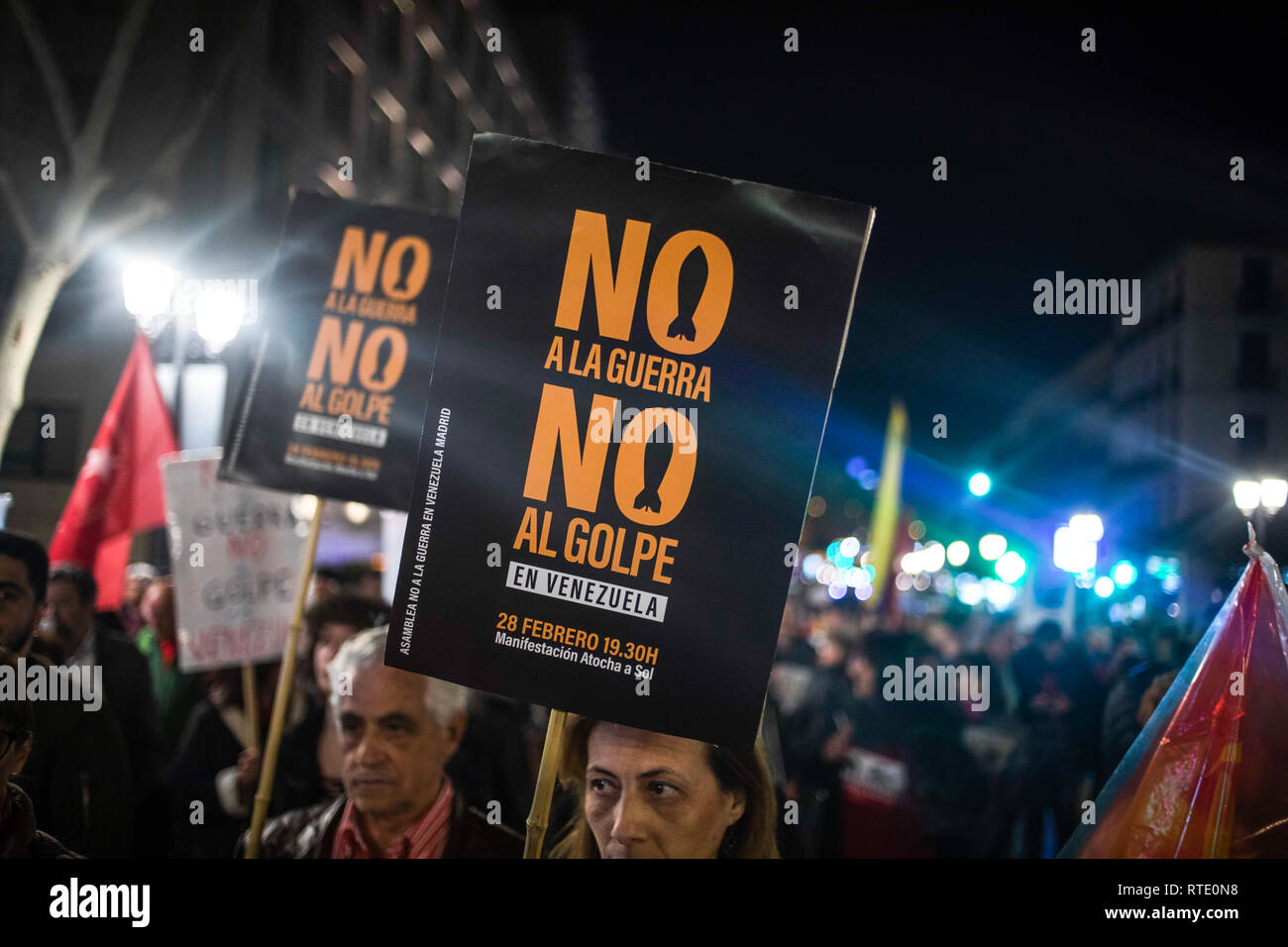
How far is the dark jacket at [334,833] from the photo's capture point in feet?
11.1

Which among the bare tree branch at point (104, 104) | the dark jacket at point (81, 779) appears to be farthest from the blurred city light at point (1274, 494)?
the bare tree branch at point (104, 104)

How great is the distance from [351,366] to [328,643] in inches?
55.8

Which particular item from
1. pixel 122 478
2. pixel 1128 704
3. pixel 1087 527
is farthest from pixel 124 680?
pixel 1087 527

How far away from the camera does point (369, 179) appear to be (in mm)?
34344

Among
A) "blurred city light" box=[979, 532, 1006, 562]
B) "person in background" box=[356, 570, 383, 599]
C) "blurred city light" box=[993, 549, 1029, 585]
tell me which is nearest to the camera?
"person in background" box=[356, 570, 383, 599]

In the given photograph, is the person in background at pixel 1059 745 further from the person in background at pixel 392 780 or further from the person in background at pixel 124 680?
the person in background at pixel 124 680

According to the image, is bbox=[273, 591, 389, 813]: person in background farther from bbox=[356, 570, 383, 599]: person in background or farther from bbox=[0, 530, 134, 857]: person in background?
bbox=[356, 570, 383, 599]: person in background

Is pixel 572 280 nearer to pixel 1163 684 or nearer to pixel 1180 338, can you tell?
pixel 1163 684

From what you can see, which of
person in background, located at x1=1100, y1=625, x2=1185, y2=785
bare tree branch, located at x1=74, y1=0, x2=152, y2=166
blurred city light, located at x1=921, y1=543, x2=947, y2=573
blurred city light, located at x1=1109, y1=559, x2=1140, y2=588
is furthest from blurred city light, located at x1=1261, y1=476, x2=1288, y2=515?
blurred city light, located at x1=921, y1=543, x2=947, y2=573

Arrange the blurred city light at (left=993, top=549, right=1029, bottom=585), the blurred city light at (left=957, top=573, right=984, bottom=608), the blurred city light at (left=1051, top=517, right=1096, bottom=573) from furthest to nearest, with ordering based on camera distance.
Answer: the blurred city light at (left=957, top=573, right=984, bottom=608) < the blurred city light at (left=993, top=549, right=1029, bottom=585) < the blurred city light at (left=1051, top=517, right=1096, bottom=573)

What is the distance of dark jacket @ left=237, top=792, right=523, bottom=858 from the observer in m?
3.39

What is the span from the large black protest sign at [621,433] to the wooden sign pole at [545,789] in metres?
0.10

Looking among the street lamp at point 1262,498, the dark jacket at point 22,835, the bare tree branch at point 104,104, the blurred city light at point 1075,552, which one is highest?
the bare tree branch at point 104,104

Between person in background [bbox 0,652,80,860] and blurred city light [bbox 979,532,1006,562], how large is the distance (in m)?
27.5
